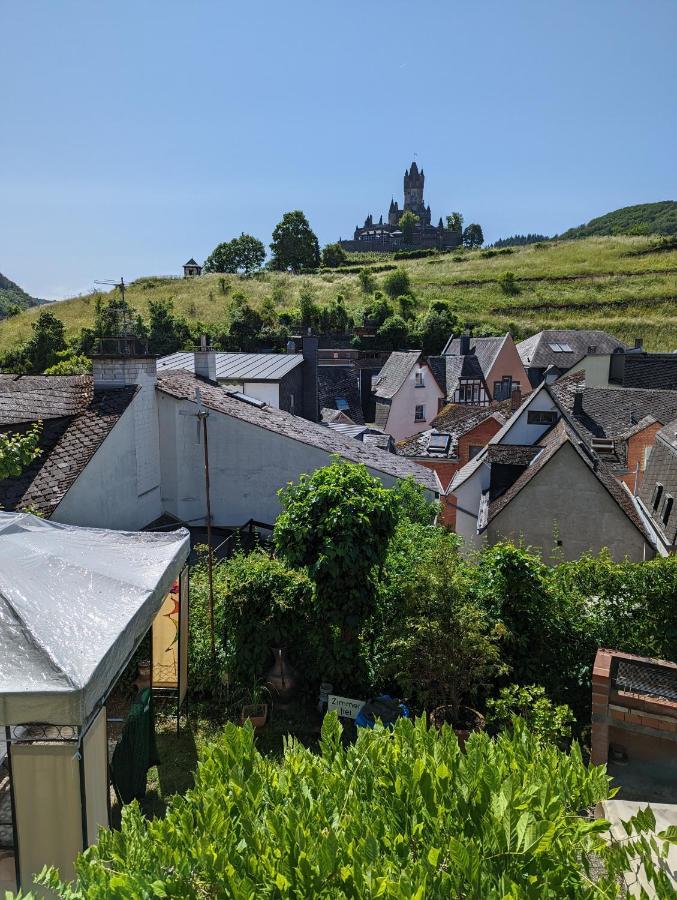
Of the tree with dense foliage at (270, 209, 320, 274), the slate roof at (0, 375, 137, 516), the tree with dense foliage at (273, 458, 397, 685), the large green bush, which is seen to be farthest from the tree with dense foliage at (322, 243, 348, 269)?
the large green bush

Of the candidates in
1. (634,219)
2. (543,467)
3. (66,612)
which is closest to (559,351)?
(543,467)

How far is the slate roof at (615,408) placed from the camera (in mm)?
25234

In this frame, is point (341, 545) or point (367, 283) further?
point (367, 283)

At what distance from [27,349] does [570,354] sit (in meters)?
42.9

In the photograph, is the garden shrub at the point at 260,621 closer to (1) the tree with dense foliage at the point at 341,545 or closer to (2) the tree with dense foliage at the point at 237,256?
(1) the tree with dense foliage at the point at 341,545

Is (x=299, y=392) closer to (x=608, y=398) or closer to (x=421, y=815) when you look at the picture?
(x=608, y=398)

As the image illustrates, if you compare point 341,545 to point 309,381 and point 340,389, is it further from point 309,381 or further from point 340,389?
point 340,389

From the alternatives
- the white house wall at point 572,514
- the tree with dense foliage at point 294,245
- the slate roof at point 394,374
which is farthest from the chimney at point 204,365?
the tree with dense foliage at point 294,245

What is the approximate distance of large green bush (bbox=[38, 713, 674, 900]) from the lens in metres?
2.74

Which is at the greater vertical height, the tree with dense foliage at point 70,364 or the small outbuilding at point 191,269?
the small outbuilding at point 191,269

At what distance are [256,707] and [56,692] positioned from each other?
179 inches

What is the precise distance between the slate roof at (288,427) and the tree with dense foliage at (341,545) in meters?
5.59

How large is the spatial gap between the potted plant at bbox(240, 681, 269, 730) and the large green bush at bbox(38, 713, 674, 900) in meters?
5.20

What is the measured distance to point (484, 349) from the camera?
48.2 metres
